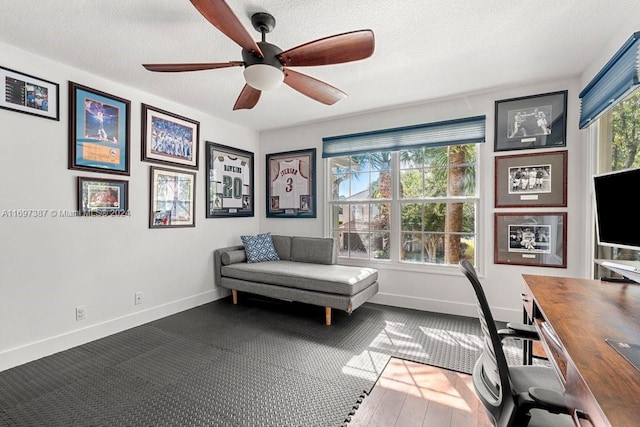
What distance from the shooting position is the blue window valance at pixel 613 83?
1762mm

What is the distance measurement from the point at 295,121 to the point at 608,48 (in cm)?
322

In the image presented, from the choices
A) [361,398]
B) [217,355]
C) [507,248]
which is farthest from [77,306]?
[507,248]

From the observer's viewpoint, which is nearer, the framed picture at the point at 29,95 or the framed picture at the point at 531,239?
the framed picture at the point at 29,95

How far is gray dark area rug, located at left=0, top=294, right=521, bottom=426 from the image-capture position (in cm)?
177

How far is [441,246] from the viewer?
3531mm

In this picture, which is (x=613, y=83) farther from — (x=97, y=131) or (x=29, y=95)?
(x=29, y=95)

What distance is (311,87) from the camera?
2312 millimetres

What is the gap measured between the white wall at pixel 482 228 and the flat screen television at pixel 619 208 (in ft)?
4.32

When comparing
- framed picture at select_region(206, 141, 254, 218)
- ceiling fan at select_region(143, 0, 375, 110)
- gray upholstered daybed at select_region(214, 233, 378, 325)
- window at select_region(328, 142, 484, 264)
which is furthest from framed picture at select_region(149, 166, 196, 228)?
window at select_region(328, 142, 484, 264)

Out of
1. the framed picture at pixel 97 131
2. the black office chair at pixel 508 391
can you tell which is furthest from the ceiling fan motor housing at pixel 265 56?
the framed picture at pixel 97 131

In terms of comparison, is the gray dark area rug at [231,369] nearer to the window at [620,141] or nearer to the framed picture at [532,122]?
the window at [620,141]

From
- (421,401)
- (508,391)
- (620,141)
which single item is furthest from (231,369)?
(620,141)

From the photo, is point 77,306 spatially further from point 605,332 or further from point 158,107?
point 605,332

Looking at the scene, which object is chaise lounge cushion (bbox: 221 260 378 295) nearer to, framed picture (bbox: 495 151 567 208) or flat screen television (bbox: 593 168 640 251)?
framed picture (bbox: 495 151 567 208)
